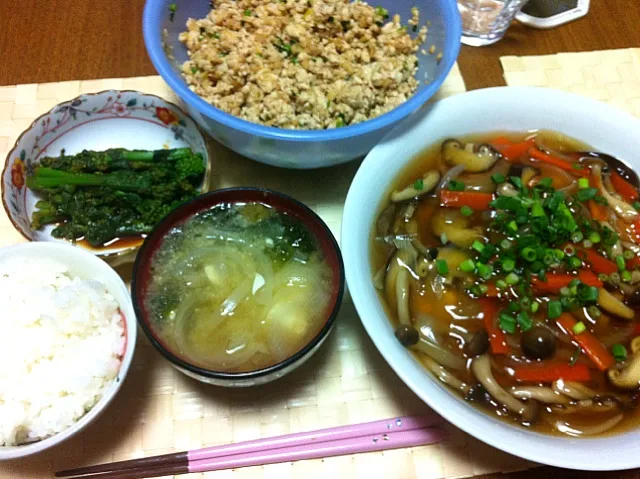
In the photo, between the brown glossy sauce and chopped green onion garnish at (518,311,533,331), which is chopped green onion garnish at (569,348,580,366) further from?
chopped green onion garnish at (518,311,533,331)

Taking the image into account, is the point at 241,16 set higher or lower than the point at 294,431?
higher

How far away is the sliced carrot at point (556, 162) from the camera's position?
159 cm

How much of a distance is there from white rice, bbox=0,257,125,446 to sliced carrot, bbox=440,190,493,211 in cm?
99

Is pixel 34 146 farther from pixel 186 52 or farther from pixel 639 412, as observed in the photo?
pixel 639 412

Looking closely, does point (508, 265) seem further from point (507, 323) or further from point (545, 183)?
point (545, 183)

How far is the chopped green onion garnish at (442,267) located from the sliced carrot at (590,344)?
318 millimetres

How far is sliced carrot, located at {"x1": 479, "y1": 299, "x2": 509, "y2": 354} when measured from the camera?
133 cm

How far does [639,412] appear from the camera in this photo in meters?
1.27

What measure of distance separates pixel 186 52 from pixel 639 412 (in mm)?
1681

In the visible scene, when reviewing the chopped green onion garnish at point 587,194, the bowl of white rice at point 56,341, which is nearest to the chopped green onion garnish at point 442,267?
the chopped green onion garnish at point 587,194

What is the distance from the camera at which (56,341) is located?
1248mm

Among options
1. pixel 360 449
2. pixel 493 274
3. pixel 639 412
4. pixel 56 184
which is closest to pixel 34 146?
pixel 56 184

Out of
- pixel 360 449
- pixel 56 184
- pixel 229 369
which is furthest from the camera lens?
pixel 56 184

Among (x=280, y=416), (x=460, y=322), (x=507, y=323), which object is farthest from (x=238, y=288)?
(x=507, y=323)
